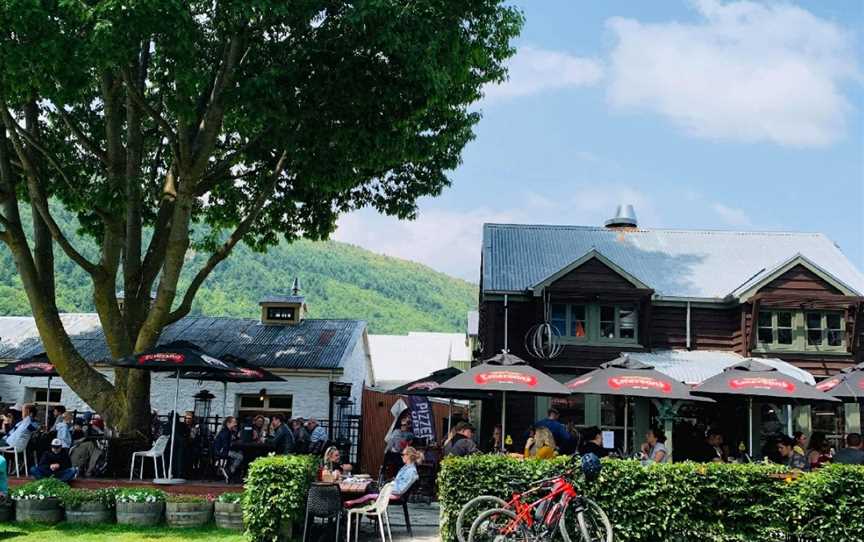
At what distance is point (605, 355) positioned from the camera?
22484 millimetres

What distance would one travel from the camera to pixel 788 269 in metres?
22.3

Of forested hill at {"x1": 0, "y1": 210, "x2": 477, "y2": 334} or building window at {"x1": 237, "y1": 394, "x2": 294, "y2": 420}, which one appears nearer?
building window at {"x1": 237, "y1": 394, "x2": 294, "y2": 420}

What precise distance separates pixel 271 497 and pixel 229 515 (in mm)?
2376

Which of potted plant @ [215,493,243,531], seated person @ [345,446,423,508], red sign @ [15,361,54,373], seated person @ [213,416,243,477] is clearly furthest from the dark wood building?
red sign @ [15,361,54,373]

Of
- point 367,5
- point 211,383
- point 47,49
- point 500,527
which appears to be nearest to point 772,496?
point 500,527

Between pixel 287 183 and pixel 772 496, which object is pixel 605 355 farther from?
pixel 772 496

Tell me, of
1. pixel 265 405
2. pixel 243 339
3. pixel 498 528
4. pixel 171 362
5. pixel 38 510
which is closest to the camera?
pixel 498 528

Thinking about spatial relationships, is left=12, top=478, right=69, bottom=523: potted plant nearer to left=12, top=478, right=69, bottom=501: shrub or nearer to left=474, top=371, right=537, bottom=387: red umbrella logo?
left=12, top=478, right=69, bottom=501: shrub

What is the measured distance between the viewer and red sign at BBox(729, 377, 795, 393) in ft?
47.1

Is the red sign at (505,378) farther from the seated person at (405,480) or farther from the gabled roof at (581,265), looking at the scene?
the gabled roof at (581,265)

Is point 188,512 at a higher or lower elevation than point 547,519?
lower

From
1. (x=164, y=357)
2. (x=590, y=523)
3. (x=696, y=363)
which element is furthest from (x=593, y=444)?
(x=696, y=363)

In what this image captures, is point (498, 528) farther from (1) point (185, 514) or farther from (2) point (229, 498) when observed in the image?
(1) point (185, 514)

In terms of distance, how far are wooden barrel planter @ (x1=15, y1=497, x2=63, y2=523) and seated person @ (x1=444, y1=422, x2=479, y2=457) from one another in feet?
21.5
